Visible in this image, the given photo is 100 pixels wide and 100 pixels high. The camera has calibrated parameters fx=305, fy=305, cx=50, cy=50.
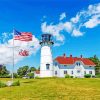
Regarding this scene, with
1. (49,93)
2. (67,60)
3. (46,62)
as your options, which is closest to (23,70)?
(67,60)

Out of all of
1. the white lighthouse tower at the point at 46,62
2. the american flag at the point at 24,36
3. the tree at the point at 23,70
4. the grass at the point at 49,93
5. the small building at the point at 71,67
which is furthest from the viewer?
the tree at the point at 23,70

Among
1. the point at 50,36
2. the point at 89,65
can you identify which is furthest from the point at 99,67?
the point at 50,36

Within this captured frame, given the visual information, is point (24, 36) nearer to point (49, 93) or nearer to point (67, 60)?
point (49, 93)

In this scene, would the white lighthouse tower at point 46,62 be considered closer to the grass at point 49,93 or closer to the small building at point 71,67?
the small building at point 71,67

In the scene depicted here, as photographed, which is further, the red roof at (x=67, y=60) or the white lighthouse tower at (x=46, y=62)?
the red roof at (x=67, y=60)

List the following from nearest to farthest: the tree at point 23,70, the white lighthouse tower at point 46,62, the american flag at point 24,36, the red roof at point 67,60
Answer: the american flag at point 24,36 < the white lighthouse tower at point 46,62 < the red roof at point 67,60 < the tree at point 23,70

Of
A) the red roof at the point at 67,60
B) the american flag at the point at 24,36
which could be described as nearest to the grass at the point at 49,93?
the american flag at the point at 24,36

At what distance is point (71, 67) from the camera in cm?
8512

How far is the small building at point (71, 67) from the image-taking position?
8406 centimetres

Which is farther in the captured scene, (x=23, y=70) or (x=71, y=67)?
(x=23, y=70)

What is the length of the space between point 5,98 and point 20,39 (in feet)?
61.7

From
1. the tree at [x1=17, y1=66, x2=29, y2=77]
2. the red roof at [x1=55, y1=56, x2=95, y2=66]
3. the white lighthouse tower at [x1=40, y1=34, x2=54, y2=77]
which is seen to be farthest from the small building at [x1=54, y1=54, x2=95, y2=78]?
the tree at [x1=17, y1=66, x2=29, y2=77]

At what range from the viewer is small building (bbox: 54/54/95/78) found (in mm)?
84062

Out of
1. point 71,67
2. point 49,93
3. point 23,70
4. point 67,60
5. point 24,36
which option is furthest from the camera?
point 23,70
